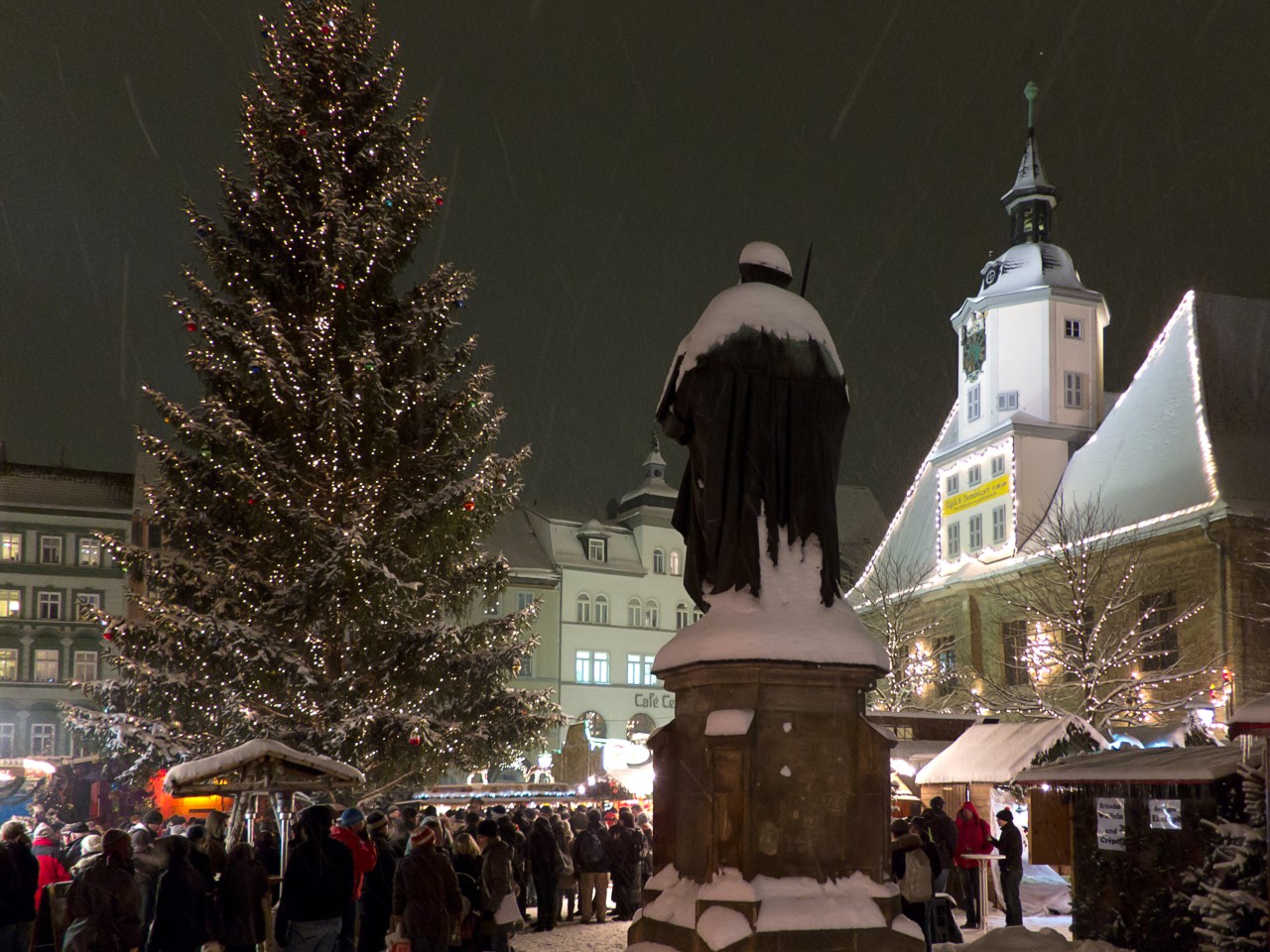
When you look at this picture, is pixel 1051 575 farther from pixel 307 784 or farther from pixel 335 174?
pixel 307 784

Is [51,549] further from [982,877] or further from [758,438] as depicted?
[758,438]

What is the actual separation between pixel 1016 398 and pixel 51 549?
39.0 metres

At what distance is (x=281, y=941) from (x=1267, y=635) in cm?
2708

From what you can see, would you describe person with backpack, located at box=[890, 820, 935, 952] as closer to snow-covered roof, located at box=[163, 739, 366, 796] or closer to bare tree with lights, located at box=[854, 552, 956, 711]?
snow-covered roof, located at box=[163, 739, 366, 796]

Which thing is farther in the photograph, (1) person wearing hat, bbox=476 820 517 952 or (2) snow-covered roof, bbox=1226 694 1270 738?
(1) person wearing hat, bbox=476 820 517 952

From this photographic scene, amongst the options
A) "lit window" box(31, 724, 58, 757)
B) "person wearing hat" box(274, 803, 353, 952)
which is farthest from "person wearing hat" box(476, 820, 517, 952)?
"lit window" box(31, 724, 58, 757)

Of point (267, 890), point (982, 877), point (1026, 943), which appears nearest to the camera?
point (267, 890)

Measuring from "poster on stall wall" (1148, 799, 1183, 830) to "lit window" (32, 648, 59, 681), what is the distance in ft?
166

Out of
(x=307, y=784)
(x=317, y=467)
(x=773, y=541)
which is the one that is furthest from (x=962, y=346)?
(x=773, y=541)

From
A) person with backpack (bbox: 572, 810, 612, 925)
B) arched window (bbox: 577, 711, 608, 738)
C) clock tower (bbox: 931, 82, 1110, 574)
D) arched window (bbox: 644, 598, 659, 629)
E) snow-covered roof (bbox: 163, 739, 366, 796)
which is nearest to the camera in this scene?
snow-covered roof (bbox: 163, 739, 366, 796)

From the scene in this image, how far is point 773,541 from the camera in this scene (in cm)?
821

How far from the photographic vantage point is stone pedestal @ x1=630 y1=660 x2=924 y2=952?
7.27 metres

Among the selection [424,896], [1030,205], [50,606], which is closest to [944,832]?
[424,896]

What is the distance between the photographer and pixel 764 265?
28.9ft
